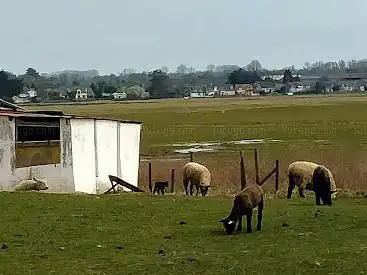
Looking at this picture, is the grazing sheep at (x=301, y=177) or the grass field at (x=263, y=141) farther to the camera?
the grass field at (x=263, y=141)

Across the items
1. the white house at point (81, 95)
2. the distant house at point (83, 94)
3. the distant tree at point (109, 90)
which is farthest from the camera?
the distant tree at point (109, 90)

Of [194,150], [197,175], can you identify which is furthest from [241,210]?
[194,150]

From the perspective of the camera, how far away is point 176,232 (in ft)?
57.6

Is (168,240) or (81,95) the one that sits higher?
(168,240)

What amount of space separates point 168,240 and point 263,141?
45.1 meters

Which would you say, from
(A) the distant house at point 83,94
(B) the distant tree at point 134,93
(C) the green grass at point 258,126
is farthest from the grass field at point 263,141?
(B) the distant tree at point 134,93

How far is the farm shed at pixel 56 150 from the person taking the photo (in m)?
28.8

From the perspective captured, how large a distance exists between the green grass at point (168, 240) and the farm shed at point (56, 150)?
4662 mm

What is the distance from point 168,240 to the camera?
16.4m

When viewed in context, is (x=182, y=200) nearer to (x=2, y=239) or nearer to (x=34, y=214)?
(x=34, y=214)

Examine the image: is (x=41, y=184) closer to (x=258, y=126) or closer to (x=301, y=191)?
(x=301, y=191)

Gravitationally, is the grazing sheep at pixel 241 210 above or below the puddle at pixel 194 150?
above

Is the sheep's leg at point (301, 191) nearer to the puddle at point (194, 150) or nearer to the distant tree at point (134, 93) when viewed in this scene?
the puddle at point (194, 150)

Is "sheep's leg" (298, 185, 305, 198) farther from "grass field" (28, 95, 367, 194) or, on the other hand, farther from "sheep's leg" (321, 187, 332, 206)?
"sheep's leg" (321, 187, 332, 206)
